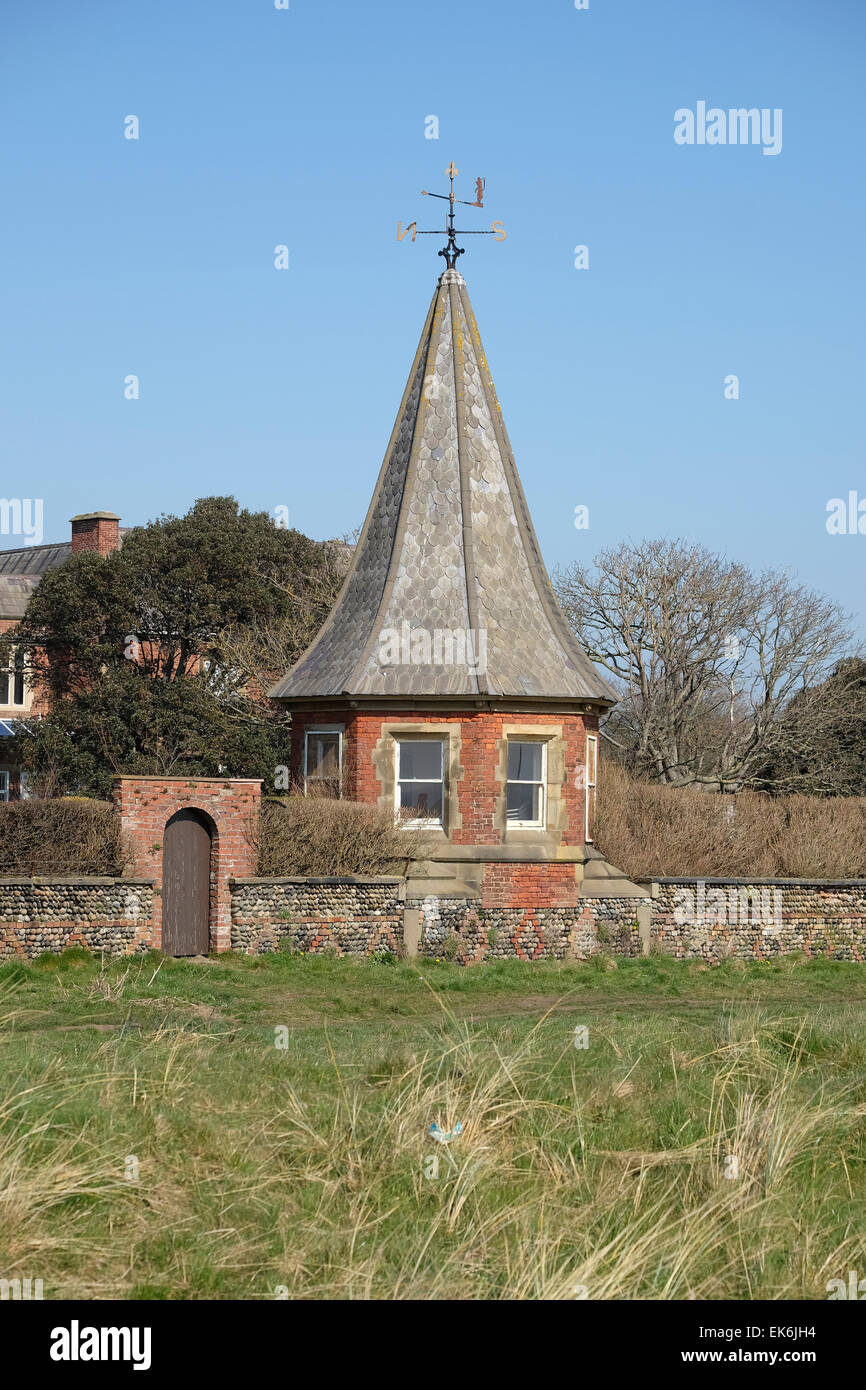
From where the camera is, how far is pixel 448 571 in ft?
77.5

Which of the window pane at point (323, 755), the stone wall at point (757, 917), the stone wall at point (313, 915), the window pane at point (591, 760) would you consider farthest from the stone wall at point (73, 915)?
the stone wall at point (757, 917)

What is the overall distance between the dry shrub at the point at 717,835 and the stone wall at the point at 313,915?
5.00 m

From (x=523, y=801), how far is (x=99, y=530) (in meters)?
31.6

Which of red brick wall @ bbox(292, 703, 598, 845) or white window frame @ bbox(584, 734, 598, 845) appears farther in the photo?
white window frame @ bbox(584, 734, 598, 845)

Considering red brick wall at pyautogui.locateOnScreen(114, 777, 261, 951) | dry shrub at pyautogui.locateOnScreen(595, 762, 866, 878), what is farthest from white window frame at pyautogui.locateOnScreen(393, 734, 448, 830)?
dry shrub at pyautogui.locateOnScreen(595, 762, 866, 878)

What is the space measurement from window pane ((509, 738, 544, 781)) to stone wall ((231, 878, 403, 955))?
353 cm

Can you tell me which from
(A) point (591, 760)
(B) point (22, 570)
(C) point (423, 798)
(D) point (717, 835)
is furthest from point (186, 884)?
(B) point (22, 570)

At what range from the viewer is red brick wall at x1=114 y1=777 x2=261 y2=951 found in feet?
63.3

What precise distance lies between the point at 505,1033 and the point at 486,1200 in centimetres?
415

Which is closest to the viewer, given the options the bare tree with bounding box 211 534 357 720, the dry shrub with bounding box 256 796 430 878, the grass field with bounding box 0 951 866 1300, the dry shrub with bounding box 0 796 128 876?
the grass field with bounding box 0 951 866 1300

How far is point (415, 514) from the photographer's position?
24.1 m

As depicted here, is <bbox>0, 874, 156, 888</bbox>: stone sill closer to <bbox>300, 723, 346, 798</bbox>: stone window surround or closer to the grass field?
<bbox>300, 723, 346, 798</bbox>: stone window surround

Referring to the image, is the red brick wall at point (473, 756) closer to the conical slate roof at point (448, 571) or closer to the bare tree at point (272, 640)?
the conical slate roof at point (448, 571)

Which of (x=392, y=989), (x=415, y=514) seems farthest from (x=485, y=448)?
(x=392, y=989)
